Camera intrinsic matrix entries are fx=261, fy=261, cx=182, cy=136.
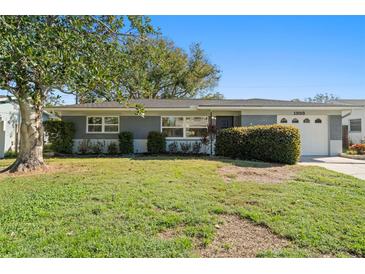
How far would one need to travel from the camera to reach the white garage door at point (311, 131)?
14.7 meters

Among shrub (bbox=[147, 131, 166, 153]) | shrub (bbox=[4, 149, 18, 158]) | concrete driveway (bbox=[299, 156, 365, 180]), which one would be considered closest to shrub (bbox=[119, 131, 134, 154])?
shrub (bbox=[147, 131, 166, 153])

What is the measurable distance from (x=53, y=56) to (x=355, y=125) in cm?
2260

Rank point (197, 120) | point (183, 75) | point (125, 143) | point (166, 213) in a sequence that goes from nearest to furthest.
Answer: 1. point (166, 213)
2. point (125, 143)
3. point (197, 120)
4. point (183, 75)

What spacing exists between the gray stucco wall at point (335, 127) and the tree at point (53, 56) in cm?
1148

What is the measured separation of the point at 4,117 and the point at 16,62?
10.9m

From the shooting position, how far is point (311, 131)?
14.7 meters

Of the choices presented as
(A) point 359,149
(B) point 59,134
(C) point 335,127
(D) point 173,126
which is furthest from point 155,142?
(A) point 359,149

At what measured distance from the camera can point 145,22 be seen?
868cm

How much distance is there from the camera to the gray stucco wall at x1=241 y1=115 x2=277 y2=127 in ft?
47.7

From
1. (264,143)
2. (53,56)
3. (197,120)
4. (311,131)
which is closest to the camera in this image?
(53,56)

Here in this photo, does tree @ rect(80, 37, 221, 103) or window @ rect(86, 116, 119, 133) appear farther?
tree @ rect(80, 37, 221, 103)

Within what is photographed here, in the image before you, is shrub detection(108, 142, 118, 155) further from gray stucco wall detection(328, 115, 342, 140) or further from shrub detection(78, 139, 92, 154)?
gray stucco wall detection(328, 115, 342, 140)

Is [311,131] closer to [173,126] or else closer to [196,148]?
[196,148]

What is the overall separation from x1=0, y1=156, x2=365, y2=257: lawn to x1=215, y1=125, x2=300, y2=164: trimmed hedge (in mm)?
2985
